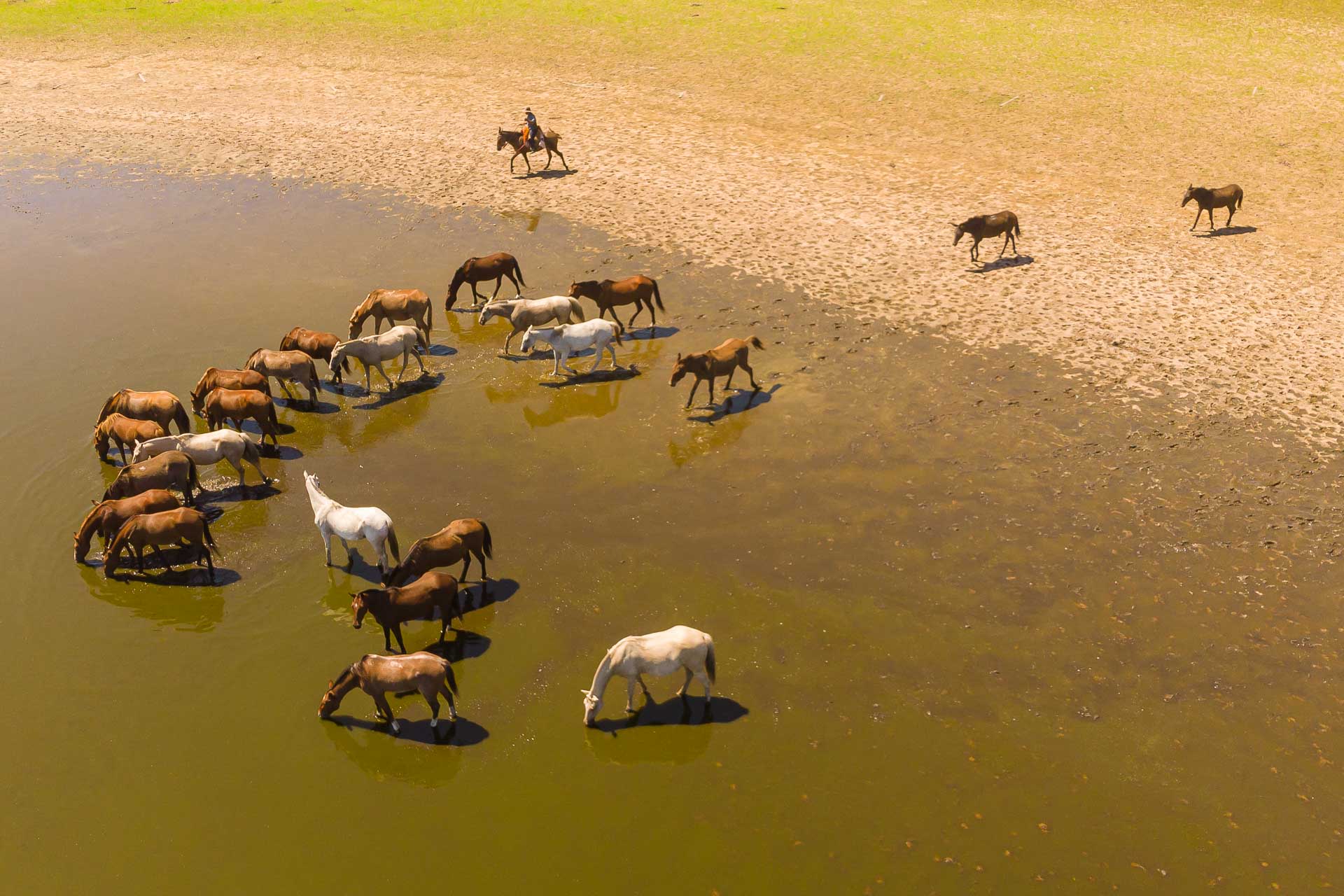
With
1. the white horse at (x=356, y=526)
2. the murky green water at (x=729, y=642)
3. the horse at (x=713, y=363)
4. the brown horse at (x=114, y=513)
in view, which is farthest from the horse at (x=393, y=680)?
the horse at (x=713, y=363)

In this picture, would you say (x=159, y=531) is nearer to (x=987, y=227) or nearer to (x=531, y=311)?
(x=531, y=311)

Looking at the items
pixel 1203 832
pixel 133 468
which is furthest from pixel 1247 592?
pixel 133 468

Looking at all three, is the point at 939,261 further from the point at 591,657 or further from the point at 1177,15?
the point at 1177,15

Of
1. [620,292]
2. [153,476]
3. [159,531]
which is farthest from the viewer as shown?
[620,292]

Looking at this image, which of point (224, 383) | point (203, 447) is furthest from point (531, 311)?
point (203, 447)

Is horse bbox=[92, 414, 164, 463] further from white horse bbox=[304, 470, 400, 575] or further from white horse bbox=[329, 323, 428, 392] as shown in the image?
white horse bbox=[304, 470, 400, 575]

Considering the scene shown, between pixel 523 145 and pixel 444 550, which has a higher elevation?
pixel 523 145

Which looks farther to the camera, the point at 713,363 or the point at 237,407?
the point at 713,363
